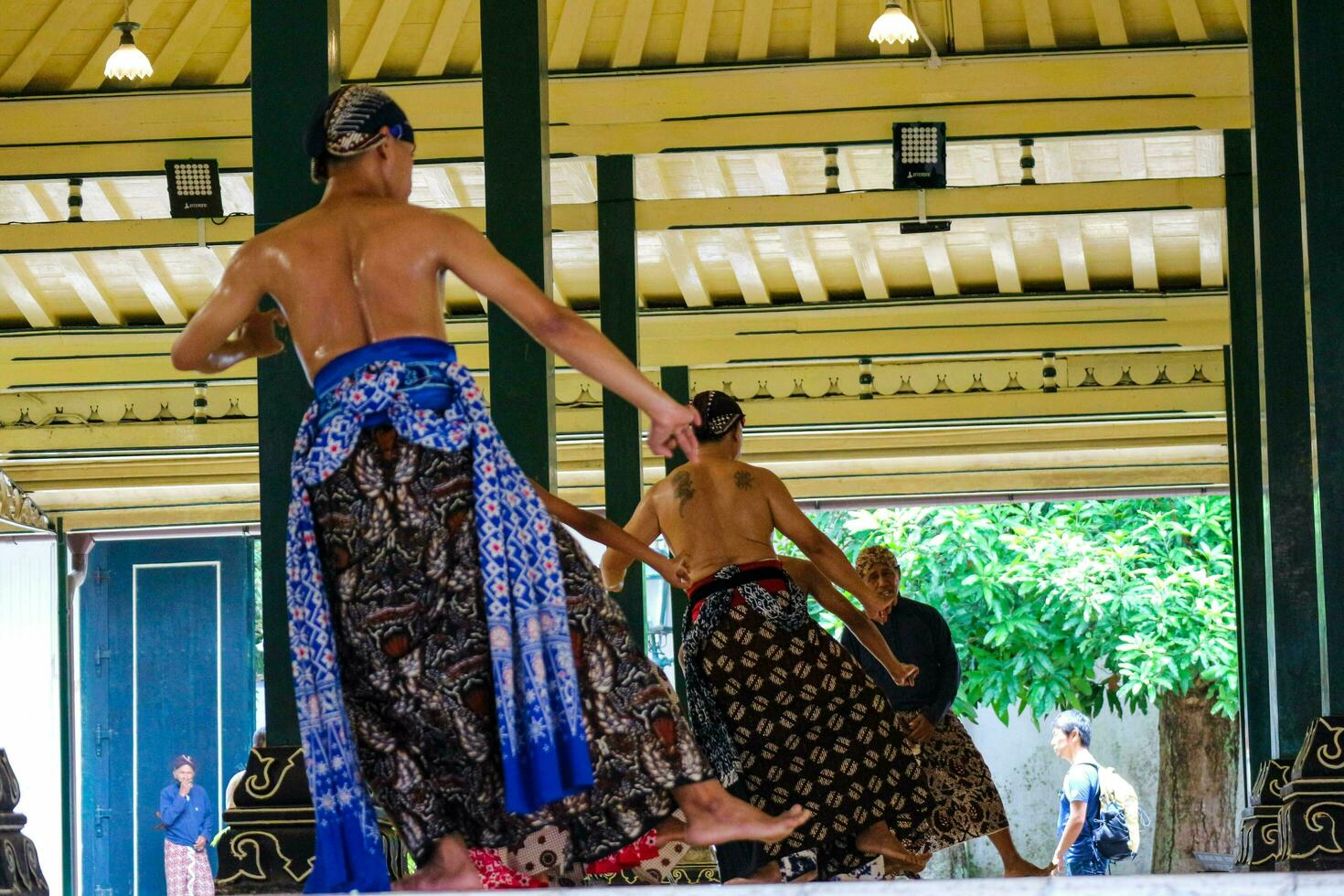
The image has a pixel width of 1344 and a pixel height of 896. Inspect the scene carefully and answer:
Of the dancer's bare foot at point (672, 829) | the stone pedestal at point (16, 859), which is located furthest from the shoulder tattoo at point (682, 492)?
the stone pedestal at point (16, 859)

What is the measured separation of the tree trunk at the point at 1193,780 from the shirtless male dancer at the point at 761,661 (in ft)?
55.6

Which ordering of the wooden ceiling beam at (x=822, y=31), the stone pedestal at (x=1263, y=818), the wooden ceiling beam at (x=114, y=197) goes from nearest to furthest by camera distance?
the stone pedestal at (x=1263, y=818)
the wooden ceiling beam at (x=822, y=31)
the wooden ceiling beam at (x=114, y=197)

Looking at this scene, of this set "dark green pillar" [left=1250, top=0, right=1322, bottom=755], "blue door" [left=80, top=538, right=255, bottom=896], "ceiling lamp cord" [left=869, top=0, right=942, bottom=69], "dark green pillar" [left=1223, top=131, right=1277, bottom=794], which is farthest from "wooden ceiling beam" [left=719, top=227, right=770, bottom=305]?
"blue door" [left=80, top=538, right=255, bottom=896]

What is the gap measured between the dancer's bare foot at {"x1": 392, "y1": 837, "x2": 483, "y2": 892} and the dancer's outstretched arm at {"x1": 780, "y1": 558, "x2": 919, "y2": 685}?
2.89m

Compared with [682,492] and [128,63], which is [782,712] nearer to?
[682,492]

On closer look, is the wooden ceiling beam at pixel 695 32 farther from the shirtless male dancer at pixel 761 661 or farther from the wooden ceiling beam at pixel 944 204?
the shirtless male dancer at pixel 761 661

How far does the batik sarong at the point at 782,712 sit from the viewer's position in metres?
6.14

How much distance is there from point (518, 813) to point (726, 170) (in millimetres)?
8496

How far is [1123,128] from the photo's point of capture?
1014 cm

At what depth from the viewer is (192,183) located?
414 inches

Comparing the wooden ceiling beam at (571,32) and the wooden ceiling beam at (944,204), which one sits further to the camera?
the wooden ceiling beam at (944,204)

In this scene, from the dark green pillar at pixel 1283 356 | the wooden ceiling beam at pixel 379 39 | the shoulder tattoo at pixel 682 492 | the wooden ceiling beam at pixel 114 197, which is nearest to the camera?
the shoulder tattoo at pixel 682 492

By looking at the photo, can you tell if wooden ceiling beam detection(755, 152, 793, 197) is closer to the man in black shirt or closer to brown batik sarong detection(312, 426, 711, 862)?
the man in black shirt

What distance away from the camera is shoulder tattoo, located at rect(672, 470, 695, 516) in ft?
20.2
